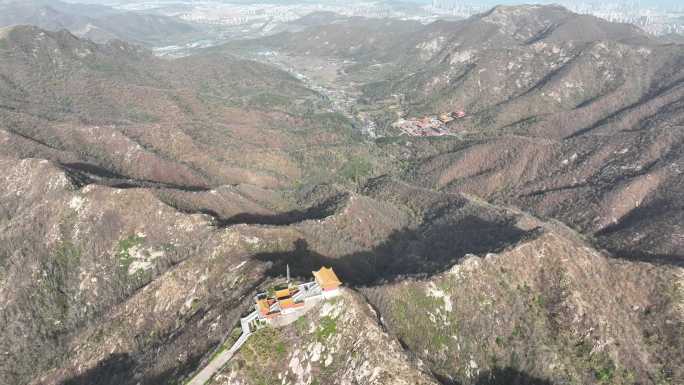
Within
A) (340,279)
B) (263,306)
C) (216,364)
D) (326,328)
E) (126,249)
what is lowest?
(126,249)

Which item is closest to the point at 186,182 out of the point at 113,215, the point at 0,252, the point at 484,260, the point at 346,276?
the point at 113,215

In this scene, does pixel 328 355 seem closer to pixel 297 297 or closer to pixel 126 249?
pixel 297 297

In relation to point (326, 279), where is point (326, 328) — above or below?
below

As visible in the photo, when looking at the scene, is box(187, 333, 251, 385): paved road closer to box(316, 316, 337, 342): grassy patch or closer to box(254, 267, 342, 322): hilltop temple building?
box(254, 267, 342, 322): hilltop temple building

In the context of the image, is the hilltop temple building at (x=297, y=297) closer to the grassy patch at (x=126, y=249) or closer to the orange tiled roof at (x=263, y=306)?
the orange tiled roof at (x=263, y=306)

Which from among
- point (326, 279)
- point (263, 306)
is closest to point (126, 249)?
point (263, 306)

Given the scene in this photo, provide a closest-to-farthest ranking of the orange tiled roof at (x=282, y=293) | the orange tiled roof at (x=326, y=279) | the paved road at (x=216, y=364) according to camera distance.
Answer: the paved road at (x=216, y=364) < the orange tiled roof at (x=326, y=279) < the orange tiled roof at (x=282, y=293)

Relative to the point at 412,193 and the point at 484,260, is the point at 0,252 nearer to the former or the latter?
the point at 484,260

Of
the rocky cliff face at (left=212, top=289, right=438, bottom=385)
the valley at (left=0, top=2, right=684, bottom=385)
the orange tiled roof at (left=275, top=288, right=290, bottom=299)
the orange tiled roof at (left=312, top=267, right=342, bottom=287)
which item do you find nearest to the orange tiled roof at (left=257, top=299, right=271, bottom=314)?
the orange tiled roof at (left=275, top=288, right=290, bottom=299)

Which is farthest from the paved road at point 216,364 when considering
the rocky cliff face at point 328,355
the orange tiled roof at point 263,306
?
the orange tiled roof at point 263,306
